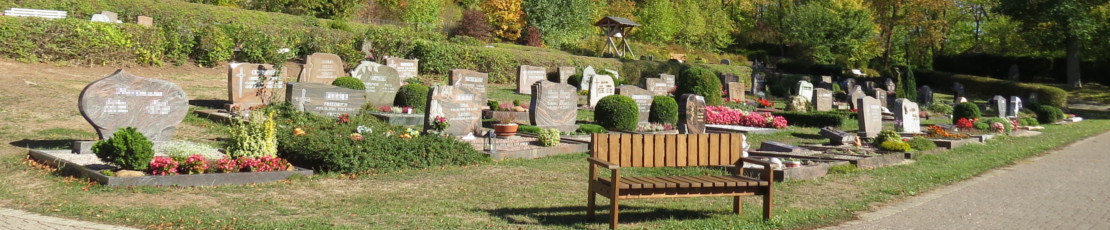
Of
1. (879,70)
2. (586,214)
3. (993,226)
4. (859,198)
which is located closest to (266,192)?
(586,214)

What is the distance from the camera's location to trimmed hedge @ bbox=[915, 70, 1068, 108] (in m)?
35.2

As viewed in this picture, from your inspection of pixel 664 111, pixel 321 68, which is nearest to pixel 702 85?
pixel 664 111

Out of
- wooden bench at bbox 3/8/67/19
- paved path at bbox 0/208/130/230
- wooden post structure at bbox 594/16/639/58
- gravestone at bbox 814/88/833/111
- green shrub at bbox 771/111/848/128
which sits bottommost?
paved path at bbox 0/208/130/230

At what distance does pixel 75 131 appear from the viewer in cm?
1411

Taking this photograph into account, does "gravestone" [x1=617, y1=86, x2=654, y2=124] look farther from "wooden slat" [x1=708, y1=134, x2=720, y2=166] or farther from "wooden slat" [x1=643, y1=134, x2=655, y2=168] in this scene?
"wooden slat" [x1=643, y1=134, x2=655, y2=168]

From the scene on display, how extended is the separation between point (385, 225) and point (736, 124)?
610 inches

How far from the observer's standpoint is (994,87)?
43625mm

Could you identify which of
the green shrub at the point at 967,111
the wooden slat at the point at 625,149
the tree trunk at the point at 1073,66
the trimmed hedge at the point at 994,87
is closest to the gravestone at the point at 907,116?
the green shrub at the point at 967,111

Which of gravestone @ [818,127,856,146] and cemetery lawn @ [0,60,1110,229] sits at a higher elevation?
gravestone @ [818,127,856,146]

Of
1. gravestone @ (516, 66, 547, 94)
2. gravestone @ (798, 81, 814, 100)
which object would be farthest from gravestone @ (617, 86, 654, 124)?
gravestone @ (798, 81, 814, 100)

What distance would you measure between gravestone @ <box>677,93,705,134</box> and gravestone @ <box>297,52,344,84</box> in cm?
977

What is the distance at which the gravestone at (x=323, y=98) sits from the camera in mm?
15453

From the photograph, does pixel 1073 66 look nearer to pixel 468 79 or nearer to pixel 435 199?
pixel 468 79

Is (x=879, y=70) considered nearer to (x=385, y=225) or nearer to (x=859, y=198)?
(x=859, y=198)
